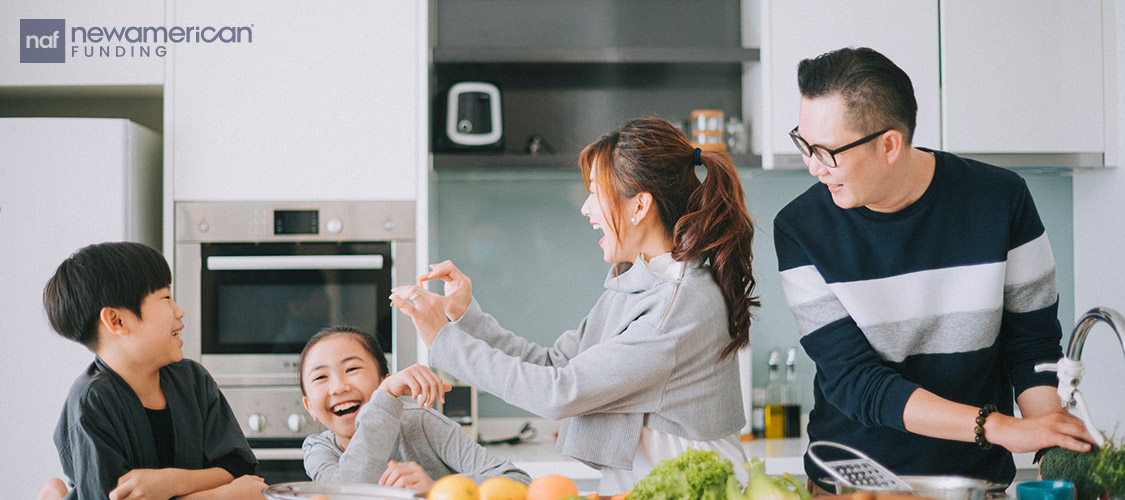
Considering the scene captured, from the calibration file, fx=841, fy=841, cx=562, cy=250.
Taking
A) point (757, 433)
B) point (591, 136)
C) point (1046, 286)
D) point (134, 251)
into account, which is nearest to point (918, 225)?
point (1046, 286)

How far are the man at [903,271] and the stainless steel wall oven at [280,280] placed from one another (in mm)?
1291

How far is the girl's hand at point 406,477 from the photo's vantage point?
1.28 m

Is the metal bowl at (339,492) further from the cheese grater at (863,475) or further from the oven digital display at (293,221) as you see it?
the oven digital display at (293,221)

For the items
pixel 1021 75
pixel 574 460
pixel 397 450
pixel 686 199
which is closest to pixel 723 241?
pixel 686 199

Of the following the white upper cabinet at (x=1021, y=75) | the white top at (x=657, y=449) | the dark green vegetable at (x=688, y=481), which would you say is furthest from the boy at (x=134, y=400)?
the white upper cabinet at (x=1021, y=75)

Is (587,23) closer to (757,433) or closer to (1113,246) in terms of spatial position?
(757,433)

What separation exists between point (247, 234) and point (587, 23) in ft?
4.42

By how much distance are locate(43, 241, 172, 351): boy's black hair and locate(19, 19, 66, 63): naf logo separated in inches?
53.2

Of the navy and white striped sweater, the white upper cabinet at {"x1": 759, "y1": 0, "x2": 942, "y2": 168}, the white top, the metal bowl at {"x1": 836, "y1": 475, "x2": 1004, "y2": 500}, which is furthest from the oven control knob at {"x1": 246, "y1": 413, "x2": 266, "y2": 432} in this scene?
the metal bowl at {"x1": 836, "y1": 475, "x2": 1004, "y2": 500}

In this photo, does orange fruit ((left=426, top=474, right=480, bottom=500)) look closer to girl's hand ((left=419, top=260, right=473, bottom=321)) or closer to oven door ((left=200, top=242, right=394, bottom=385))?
girl's hand ((left=419, top=260, right=473, bottom=321))

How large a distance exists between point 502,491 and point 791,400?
1938 millimetres

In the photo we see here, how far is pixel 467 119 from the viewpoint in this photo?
2.54m

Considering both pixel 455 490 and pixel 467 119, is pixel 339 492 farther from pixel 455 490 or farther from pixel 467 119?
pixel 467 119

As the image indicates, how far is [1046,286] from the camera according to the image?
54.2 inches
